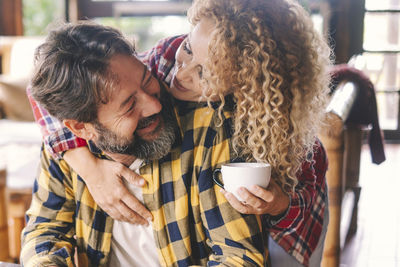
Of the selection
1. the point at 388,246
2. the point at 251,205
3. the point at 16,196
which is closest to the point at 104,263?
the point at 251,205

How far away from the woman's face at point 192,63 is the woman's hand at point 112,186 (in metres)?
0.25

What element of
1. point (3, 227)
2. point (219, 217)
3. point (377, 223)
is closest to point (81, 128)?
point (219, 217)

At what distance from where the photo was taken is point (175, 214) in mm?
1112

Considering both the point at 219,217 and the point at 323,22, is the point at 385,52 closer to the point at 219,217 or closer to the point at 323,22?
the point at 323,22

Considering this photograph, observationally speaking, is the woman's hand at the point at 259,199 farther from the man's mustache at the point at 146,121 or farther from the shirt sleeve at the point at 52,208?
the shirt sleeve at the point at 52,208

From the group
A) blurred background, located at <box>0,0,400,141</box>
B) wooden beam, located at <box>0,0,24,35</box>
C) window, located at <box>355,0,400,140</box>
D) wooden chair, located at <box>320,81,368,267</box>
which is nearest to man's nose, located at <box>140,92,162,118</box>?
wooden chair, located at <box>320,81,368,267</box>

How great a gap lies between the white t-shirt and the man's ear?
0.14 m

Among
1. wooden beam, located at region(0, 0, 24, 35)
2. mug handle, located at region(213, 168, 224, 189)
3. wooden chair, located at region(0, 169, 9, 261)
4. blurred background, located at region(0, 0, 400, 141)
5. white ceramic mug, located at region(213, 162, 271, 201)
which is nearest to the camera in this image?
white ceramic mug, located at region(213, 162, 271, 201)

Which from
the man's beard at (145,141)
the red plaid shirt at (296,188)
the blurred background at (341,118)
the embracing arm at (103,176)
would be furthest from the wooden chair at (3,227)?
the man's beard at (145,141)

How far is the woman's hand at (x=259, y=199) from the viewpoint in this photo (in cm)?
92

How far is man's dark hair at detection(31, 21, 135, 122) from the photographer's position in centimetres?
104

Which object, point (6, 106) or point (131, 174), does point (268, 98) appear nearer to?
point (131, 174)

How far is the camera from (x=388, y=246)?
2512mm

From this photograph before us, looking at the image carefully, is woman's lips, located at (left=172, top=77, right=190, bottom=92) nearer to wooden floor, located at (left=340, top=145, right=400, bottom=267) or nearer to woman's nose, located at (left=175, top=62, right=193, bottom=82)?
woman's nose, located at (left=175, top=62, right=193, bottom=82)
